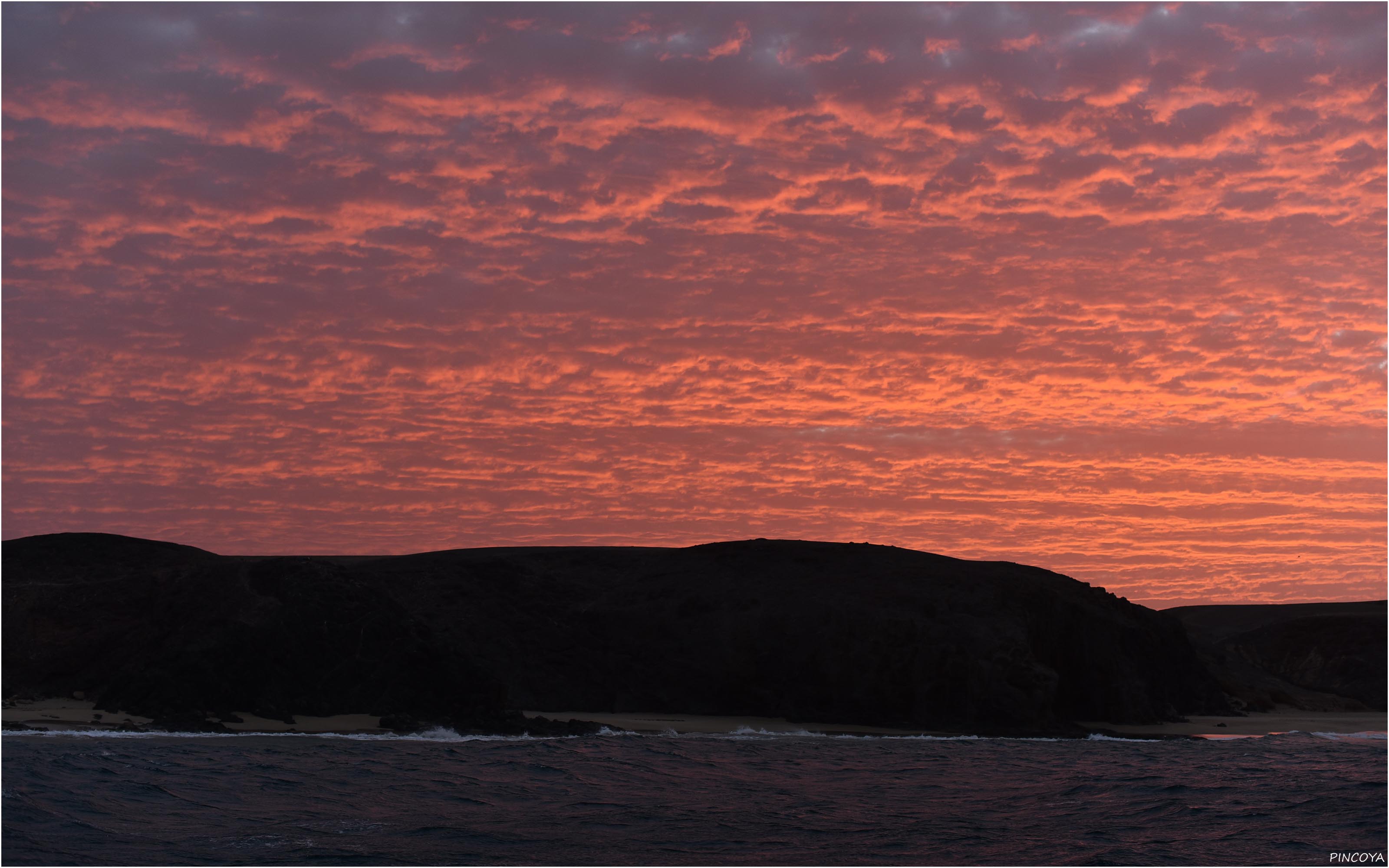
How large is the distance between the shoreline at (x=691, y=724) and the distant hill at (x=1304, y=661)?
5389 mm

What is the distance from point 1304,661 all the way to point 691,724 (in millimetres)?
75833

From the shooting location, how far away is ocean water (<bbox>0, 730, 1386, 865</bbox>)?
2481 centimetres

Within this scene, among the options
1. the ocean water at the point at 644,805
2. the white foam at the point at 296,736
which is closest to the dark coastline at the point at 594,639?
the white foam at the point at 296,736

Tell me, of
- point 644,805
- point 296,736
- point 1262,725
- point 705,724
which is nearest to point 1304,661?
point 1262,725

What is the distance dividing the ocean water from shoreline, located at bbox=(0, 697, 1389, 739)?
172 inches

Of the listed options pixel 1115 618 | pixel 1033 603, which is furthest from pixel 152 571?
pixel 1115 618

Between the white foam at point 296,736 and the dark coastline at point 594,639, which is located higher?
the dark coastline at point 594,639

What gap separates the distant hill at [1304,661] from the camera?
93.3 metres

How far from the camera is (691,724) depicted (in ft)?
208

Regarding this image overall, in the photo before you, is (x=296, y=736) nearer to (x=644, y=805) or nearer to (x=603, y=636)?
(x=644, y=805)

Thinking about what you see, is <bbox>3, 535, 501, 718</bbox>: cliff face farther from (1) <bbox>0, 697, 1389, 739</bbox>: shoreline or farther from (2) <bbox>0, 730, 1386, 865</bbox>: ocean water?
(2) <bbox>0, 730, 1386, 865</bbox>: ocean water

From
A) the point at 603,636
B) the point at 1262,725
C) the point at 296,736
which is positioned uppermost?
the point at 603,636

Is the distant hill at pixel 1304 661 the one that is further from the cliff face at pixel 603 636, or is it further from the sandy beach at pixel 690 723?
the cliff face at pixel 603 636

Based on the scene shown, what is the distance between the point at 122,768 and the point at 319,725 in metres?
19.5
